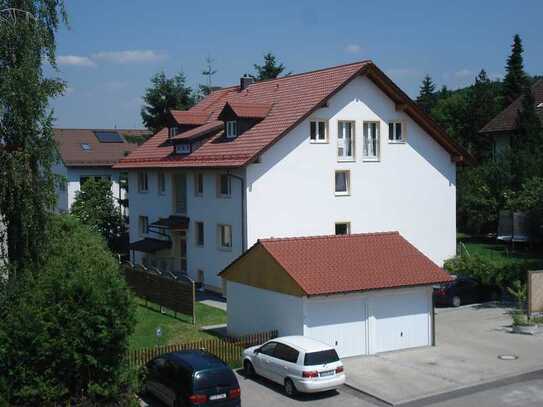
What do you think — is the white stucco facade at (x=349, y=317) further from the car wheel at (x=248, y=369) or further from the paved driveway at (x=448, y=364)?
the car wheel at (x=248, y=369)

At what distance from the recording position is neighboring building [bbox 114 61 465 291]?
30688 millimetres

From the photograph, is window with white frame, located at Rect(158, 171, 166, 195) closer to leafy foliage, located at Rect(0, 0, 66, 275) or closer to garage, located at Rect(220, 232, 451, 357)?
garage, located at Rect(220, 232, 451, 357)

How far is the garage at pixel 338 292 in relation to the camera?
21.1 m

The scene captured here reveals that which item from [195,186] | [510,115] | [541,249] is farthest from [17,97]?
[510,115]

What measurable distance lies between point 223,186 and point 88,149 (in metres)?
27.7

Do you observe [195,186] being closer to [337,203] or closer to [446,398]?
[337,203]

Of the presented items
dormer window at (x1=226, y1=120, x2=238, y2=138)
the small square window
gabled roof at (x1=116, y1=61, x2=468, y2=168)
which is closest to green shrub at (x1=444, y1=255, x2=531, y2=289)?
the small square window

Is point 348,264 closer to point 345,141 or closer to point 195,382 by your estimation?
point 195,382

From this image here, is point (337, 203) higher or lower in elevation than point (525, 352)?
higher

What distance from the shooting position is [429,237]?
35.4m

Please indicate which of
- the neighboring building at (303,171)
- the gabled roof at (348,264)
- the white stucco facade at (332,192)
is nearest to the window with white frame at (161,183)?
the neighboring building at (303,171)

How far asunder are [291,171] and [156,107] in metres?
26.9

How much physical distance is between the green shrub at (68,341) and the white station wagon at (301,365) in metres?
4.18

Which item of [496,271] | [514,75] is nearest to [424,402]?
[496,271]
